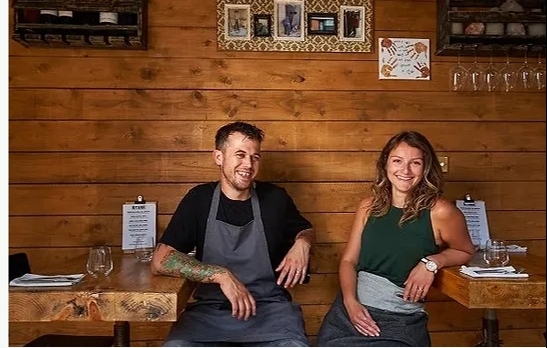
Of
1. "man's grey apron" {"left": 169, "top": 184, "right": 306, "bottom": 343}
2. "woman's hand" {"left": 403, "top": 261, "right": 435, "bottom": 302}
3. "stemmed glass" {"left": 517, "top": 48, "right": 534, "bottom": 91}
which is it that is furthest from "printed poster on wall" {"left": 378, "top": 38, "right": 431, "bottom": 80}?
"woman's hand" {"left": 403, "top": 261, "right": 435, "bottom": 302}

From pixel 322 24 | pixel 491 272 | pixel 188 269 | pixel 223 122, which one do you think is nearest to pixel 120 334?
pixel 188 269

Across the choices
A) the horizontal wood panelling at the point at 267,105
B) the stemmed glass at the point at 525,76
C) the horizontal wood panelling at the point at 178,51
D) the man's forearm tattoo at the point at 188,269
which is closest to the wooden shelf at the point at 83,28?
the horizontal wood panelling at the point at 178,51

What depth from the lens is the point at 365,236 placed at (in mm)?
1986

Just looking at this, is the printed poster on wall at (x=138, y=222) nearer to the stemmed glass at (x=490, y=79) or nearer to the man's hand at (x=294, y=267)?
the man's hand at (x=294, y=267)

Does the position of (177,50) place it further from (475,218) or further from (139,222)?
(475,218)

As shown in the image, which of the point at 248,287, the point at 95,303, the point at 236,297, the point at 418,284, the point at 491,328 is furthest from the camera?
the point at 491,328

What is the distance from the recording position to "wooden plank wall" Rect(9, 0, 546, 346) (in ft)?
7.91

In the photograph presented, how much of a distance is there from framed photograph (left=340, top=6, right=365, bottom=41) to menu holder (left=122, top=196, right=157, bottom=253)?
3.69 ft

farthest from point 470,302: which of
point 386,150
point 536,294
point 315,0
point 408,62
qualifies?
point 315,0

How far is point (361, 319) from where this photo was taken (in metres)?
1.82

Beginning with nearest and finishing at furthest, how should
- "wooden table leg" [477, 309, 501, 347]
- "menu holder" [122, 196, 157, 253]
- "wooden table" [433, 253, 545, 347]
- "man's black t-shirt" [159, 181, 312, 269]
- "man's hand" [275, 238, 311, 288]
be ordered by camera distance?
"wooden table" [433, 253, 545, 347] → "man's hand" [275, 238, 311, 288] → "man's black t-shirt" [159, 181, 312, 269] → "wooden table leg" [477, 309, 501, 347] → "menu holder" [122, 196, 157, 253]

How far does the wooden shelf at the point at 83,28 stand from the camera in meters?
2.18

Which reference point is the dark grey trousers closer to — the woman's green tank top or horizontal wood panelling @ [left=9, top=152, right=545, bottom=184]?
the woman's green tank top

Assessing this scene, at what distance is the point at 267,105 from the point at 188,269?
3.25 ft
